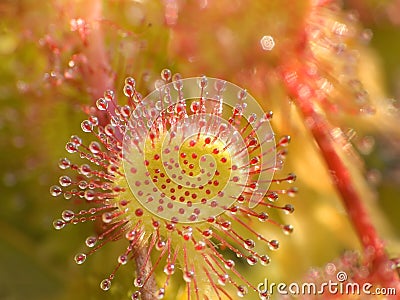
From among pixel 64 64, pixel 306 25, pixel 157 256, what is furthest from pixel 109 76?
pixel 306 25

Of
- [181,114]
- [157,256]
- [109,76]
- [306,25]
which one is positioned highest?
[306,25]

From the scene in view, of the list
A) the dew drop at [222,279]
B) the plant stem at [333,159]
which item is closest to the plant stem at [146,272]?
the dew drop at [222,279]

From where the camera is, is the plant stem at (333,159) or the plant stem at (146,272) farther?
the plant stem at (333,159)

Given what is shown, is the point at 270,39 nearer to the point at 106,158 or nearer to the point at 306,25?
the point at 306,25

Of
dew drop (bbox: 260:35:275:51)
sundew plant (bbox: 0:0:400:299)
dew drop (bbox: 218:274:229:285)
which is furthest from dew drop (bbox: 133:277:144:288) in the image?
dew drop (bbox: 260:35:275:51)

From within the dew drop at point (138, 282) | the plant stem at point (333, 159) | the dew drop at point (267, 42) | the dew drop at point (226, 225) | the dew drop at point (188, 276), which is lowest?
the dew drop at point (138, 282)

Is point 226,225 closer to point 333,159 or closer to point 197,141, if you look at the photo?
point 197,141

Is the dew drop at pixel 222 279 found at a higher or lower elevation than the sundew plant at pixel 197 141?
lower

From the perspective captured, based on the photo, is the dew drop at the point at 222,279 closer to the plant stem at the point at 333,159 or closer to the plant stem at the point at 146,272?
the plant stem at the point at 146,272
